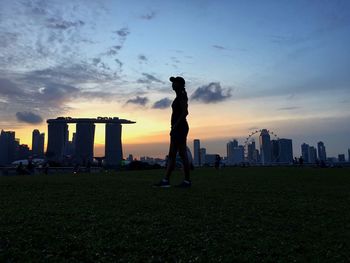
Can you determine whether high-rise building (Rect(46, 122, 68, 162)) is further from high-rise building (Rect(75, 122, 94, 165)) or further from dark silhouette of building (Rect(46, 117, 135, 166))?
high-rise building (Rect(75, 122, 94, 165))

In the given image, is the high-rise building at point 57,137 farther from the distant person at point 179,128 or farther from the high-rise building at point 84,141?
the distant person at point 179,128

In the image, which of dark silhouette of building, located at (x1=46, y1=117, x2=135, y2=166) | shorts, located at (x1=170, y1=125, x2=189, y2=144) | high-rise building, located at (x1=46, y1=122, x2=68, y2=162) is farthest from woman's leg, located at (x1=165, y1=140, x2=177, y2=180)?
high-rise building, located at (x1=46, y1=122, x2=68, y2=162)

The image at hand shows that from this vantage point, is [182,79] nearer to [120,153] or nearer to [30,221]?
[30,221]

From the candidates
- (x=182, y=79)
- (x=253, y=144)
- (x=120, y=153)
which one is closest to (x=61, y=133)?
(x=120, y=153)

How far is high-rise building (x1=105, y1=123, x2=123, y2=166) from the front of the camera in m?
168

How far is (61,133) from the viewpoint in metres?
191

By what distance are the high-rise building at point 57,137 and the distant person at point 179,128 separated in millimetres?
168933

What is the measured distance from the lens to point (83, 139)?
175750 millimetres

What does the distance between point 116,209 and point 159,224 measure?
1099 mm

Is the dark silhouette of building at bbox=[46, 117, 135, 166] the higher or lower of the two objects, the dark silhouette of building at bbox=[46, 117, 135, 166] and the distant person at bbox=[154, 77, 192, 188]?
the higher

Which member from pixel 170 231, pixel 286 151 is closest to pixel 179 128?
pixel 170 231

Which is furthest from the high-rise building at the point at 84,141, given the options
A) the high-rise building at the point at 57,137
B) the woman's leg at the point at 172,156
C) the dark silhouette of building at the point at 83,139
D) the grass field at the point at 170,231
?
the grass field at the point at 170,231

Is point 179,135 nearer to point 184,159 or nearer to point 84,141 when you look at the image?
point 184,159

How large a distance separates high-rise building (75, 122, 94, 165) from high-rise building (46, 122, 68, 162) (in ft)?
29.5
